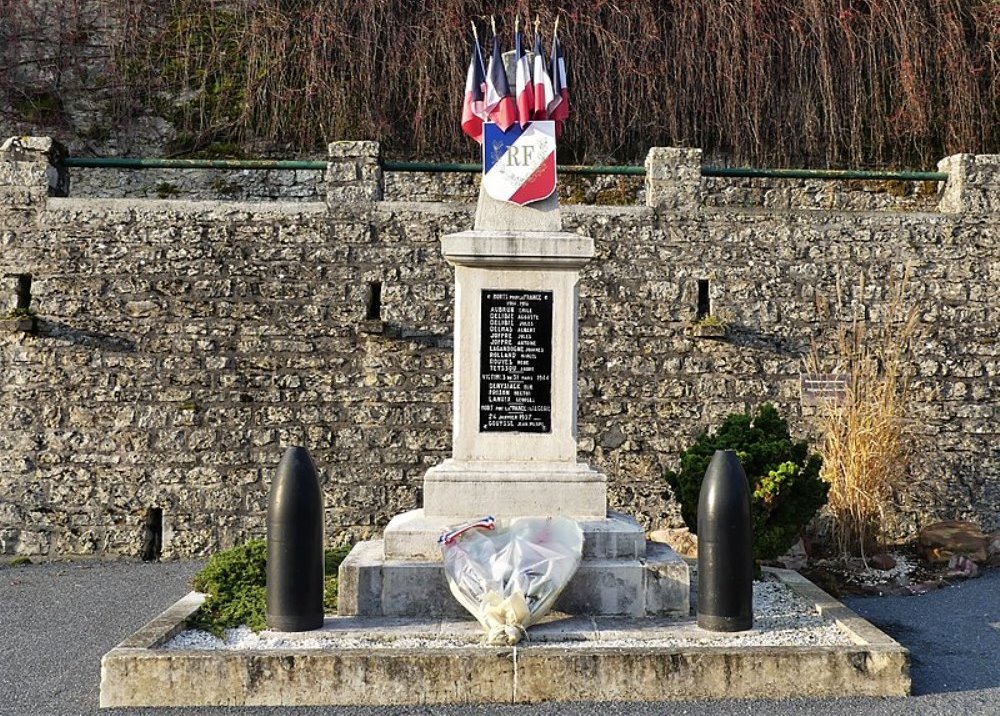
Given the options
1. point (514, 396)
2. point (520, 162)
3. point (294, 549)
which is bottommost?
point (294, 549)

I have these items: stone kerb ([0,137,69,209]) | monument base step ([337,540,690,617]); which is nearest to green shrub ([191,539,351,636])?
monument base step ([337,540,690,617])

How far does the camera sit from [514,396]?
578 cm

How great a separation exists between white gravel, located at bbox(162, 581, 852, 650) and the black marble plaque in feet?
3.92

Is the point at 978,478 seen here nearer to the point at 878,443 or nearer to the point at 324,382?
the point at 878,443

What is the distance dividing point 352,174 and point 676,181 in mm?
2799

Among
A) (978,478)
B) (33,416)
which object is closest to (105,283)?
(33,416)

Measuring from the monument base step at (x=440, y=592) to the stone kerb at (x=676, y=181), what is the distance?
4377 millimetres

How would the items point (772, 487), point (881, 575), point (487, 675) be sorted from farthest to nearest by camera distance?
1. point (881, 575)
2. point (772, 487)
3. point (487, 675)

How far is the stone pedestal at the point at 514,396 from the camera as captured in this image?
561cm

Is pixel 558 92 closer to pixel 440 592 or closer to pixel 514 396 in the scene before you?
pixel 514 396

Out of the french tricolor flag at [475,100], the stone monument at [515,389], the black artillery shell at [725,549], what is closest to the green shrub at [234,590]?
the stone monument at [515,389]

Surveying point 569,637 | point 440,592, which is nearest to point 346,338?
point 440,592

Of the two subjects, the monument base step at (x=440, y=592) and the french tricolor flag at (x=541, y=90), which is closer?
the monument base step at (x=440, y=592)

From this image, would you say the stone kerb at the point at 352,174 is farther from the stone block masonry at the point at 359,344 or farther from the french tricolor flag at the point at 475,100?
the french tricolor flag at the point at 475,100
